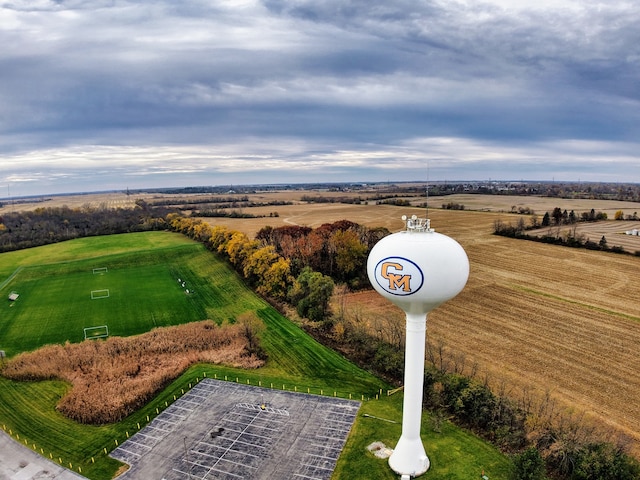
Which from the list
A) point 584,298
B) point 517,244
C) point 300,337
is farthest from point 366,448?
point 517,244

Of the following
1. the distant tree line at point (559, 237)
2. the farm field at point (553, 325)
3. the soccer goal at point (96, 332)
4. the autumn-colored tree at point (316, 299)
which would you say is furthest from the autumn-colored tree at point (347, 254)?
the distant tree line at point (559, 237)

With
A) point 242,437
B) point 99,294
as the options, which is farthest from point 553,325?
point 99,294

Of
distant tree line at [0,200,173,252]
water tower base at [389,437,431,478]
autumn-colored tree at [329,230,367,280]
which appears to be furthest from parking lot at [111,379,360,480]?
distant tree line at [0,200,173,252]

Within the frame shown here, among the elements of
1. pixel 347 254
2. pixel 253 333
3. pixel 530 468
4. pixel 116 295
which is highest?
pixel 347 254

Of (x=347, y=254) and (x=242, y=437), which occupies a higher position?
(x=347, y=254)

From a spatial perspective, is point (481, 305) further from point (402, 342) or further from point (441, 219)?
point (441, 219)

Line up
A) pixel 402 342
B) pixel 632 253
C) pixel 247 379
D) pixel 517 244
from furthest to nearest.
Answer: pixel 517 244
pixel 632 253
pixel 402 342
pixel 247 379

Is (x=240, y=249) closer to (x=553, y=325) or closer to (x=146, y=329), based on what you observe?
(x=146, y=329)
